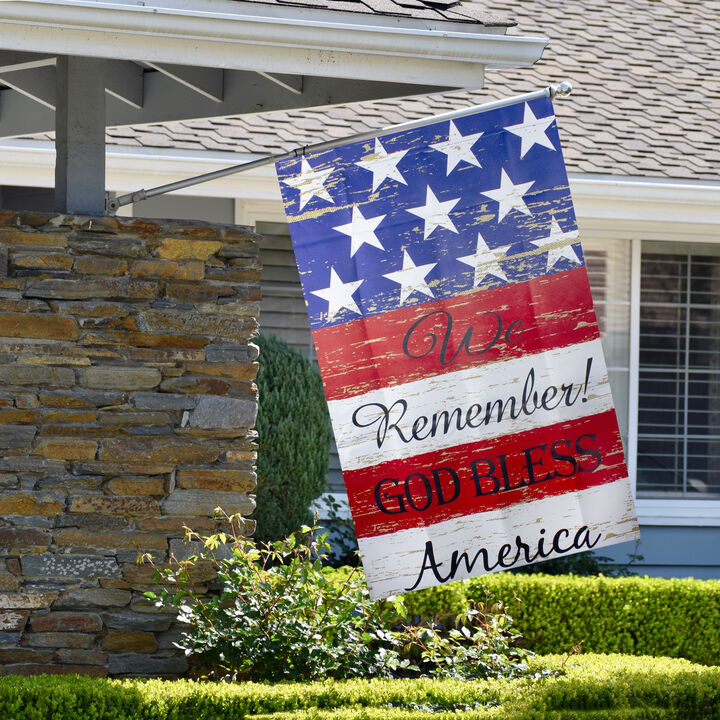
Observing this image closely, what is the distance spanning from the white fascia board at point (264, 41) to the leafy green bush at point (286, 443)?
318 centimetres

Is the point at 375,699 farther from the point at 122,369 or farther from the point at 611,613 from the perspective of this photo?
the point at 611,613

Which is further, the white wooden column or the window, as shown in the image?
the window

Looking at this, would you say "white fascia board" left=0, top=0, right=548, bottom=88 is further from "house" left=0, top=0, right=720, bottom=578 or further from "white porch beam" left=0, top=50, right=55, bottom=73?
"house" left=0, top=0, right=720, bottom=578

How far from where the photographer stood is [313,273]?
416cm

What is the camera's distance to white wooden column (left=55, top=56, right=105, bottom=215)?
475cm

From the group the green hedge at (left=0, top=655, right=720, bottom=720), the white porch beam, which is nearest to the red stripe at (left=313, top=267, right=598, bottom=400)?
the green hedge at (left=0, top=655, right=720, bottom=720)

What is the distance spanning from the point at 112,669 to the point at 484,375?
2.08m

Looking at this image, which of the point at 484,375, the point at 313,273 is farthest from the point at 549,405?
the point at 313,273

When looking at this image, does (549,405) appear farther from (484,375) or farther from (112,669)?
(112,669)

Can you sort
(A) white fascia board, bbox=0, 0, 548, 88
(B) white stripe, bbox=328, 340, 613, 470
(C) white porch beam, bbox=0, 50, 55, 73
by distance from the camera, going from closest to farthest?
(A) white fascia board, bbox=0, 0, 548, 88 → (B) white stripe, bbox=328, 340, 613, 470 → (C) white porch beam, bbox=0, 50, 55, 73

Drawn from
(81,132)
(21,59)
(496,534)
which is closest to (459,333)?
(496,534)

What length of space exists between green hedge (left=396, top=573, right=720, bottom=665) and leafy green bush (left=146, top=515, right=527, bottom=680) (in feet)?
4.10

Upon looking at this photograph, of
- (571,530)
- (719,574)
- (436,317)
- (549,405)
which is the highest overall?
(436,317)

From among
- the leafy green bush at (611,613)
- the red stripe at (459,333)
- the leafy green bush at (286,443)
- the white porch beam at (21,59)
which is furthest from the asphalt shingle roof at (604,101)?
the red stripe at (459,333)
